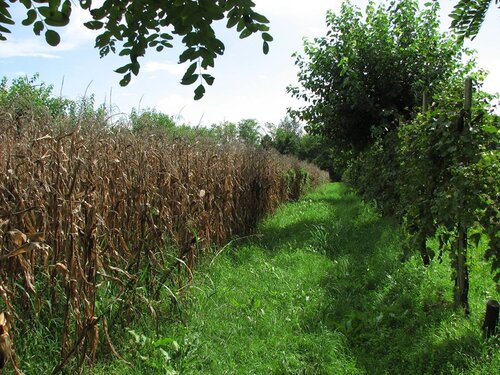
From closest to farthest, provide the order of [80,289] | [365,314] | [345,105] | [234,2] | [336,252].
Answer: [234,2]
[80,289]
[365,314]
[336,252]
[345,105]

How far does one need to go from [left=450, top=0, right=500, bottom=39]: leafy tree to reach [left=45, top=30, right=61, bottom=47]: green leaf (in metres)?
1.36

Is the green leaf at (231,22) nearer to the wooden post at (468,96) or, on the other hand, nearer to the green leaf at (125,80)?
the green leaf at (125,80)

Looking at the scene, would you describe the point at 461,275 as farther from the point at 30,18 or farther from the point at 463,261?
the point at 30,18

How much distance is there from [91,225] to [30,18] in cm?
146

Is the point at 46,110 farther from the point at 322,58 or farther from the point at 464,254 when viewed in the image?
the point at 322,58

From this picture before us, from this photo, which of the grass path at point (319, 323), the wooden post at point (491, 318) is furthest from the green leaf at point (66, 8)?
the wooden post at point (491, 318)

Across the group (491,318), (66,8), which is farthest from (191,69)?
(491,318)

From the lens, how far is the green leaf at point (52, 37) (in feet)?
5.54

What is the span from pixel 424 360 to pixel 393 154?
4.95 m

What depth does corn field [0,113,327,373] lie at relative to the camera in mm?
2867

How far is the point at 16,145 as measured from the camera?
3764mm

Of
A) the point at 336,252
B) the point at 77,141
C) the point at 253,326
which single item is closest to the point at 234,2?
the point at 77,141

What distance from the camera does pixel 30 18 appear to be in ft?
5.52

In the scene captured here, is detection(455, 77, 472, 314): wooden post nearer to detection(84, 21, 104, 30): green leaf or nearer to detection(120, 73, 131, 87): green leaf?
detection(120, 73, 131, 87): green leaf
